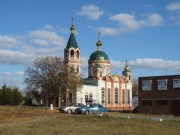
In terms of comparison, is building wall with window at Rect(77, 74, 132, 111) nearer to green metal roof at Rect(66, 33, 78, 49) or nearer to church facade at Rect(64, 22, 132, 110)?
church facade at Rect(64, 22, 132, 110)

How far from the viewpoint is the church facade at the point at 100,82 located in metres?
83.0

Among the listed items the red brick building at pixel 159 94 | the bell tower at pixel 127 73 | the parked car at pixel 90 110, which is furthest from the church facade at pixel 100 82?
the parked car at pixel 90 110

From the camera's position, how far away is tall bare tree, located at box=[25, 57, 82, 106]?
66.8 meters

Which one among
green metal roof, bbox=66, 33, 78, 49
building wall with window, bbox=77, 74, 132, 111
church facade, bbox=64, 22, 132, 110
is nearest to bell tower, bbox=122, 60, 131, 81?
church facade, bbox=64, 22, 132, 110

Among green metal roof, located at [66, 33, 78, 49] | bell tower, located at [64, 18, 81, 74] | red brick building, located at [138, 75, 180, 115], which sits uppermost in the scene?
green metal roof, located at [66, 33, 78, 49]

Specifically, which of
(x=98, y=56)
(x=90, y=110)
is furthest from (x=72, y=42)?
(x=90, y=110)

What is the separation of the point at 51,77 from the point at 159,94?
20.1 meters

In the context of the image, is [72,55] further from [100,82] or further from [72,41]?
[100,82]

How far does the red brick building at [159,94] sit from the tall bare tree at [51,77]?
1434 cm

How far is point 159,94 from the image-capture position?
57.1 metres

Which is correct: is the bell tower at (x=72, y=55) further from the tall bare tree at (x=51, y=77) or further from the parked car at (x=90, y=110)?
the parked car at (x=90, y=110)

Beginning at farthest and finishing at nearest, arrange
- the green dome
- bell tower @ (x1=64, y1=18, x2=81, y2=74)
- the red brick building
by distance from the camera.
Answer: the green dome, bell tower @ (x1=64, y1=18, x2=81, y2=74), the red brick building

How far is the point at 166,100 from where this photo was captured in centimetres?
5591

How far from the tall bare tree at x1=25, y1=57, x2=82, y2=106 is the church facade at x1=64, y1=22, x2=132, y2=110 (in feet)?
36.0
